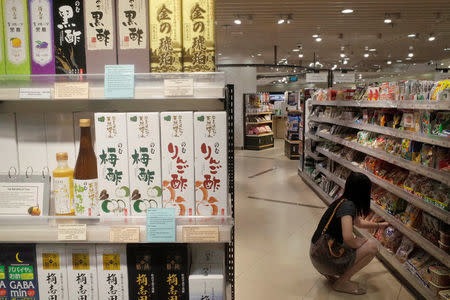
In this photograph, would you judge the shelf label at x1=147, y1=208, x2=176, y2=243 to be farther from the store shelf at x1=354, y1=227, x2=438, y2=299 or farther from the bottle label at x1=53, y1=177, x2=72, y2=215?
the store shelf at x1=354, y1=227, x2=438, y2=299

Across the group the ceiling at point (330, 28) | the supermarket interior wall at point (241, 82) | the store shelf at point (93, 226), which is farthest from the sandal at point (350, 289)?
the supermarket interior wall at point (241, 82)

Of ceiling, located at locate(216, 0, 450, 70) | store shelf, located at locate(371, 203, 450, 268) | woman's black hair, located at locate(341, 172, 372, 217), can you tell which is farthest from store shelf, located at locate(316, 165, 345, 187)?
ceiling, located at locate(216, 0, 450, 70)

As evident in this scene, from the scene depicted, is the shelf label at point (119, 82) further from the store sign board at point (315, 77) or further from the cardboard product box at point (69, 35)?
the store sign board at point (315, 77)

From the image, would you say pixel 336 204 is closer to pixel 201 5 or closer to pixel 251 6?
pixel 201 5

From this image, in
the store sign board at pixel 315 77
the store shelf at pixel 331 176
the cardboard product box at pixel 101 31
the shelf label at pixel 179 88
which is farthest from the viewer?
the store sign board at pixel 315 77

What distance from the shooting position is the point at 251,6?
6902 millimetres

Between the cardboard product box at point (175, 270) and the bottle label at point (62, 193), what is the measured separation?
39 cm

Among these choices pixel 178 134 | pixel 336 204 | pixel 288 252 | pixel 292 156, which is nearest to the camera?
pixel 178 134

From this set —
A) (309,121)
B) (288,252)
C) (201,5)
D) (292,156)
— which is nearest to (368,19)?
(309,121)

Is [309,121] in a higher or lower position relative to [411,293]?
higher

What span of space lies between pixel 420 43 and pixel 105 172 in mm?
12631

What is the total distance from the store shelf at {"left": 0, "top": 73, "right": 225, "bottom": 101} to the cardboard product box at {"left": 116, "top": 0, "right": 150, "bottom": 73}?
0.36ft

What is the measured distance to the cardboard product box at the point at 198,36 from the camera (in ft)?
4.33

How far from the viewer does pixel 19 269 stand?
1396 mm
